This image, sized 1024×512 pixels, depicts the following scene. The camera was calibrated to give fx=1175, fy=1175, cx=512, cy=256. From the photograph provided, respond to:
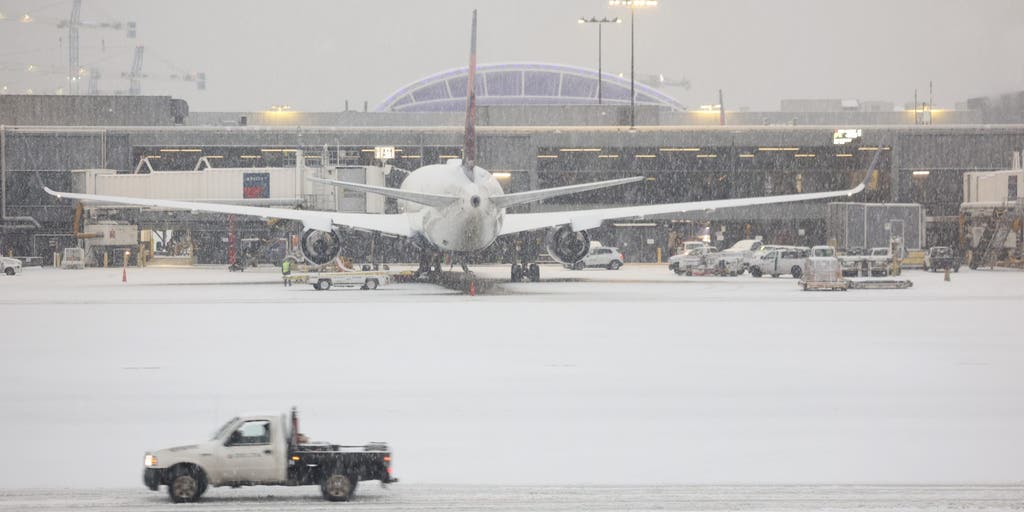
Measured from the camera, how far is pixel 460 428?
17141 mm

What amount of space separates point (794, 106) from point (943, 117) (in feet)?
74.1

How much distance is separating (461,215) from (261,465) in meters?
35.8

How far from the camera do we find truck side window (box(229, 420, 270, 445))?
13.2 m

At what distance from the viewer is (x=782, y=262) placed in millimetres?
64625

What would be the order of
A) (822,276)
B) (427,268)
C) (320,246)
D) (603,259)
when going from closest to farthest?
(822,276) < (320,246) < (427,268) < (603,259)

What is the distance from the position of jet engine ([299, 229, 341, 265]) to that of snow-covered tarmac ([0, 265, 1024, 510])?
41.1 feet

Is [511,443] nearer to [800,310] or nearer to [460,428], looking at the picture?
[460,428]

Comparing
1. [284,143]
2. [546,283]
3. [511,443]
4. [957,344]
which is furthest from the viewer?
[284,143]

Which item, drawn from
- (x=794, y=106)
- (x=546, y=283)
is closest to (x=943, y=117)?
(x=794, y=106)

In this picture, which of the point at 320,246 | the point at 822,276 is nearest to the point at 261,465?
the point at 320,246

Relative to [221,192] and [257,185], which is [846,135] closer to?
[257,185]

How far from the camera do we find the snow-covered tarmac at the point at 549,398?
13656 mm

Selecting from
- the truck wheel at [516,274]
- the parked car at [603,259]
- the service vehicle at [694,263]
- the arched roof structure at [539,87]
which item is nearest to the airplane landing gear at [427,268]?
the truck wheel at [516,274]

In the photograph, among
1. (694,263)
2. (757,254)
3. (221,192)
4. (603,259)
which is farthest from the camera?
(603,259)
